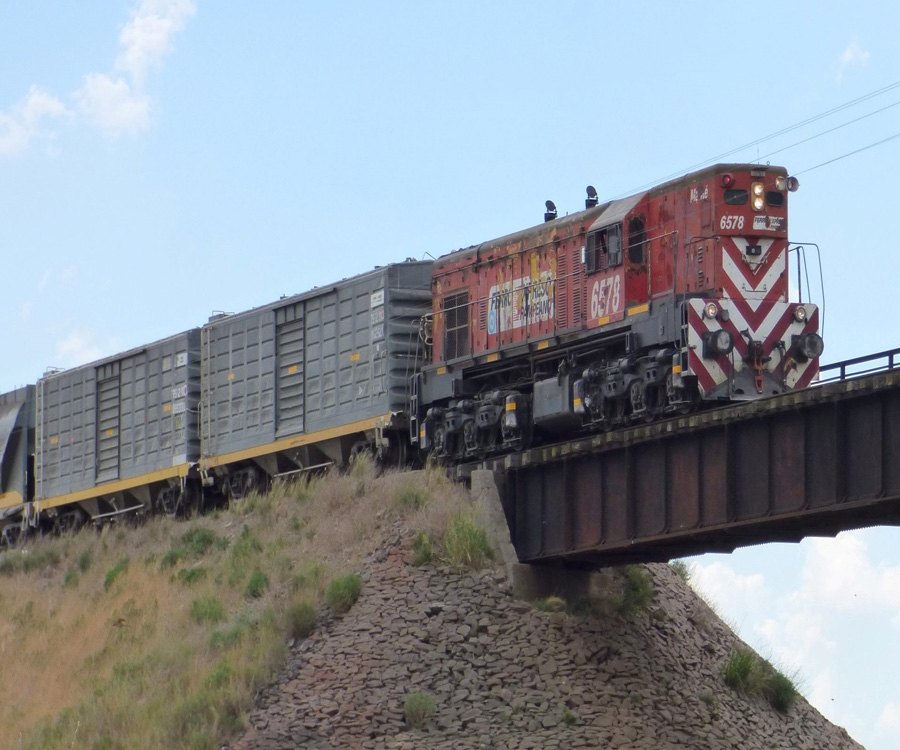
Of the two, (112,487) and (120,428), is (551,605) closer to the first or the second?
(112,487)

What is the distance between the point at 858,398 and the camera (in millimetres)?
20641

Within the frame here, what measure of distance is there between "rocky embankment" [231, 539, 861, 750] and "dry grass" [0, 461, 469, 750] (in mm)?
797

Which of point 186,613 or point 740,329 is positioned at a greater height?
point 740,329

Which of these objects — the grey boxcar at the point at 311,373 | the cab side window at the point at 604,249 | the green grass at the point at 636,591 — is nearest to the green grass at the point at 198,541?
the grey boxcar at the point at 311,373

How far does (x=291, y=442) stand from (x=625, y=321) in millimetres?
10217

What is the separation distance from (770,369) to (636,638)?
4.98 meters

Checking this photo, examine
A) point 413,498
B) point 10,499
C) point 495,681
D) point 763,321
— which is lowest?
point 495,681

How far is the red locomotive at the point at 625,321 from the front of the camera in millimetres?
25016

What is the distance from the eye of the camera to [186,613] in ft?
94.2

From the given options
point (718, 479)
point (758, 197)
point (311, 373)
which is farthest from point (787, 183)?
point (311, 373)

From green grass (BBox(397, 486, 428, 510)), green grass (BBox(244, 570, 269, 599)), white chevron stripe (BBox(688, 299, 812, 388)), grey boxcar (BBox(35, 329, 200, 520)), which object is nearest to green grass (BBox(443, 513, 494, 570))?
green grass (BBox(397, 486, 428, 510))

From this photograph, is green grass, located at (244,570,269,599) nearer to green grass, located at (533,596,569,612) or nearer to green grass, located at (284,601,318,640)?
green grass, located at (284,601,318,640)

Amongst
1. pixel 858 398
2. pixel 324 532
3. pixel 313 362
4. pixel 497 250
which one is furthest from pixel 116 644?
pixel 858 398

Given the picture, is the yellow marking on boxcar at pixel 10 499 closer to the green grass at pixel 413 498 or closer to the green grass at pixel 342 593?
the green grass at pixel 413 498
